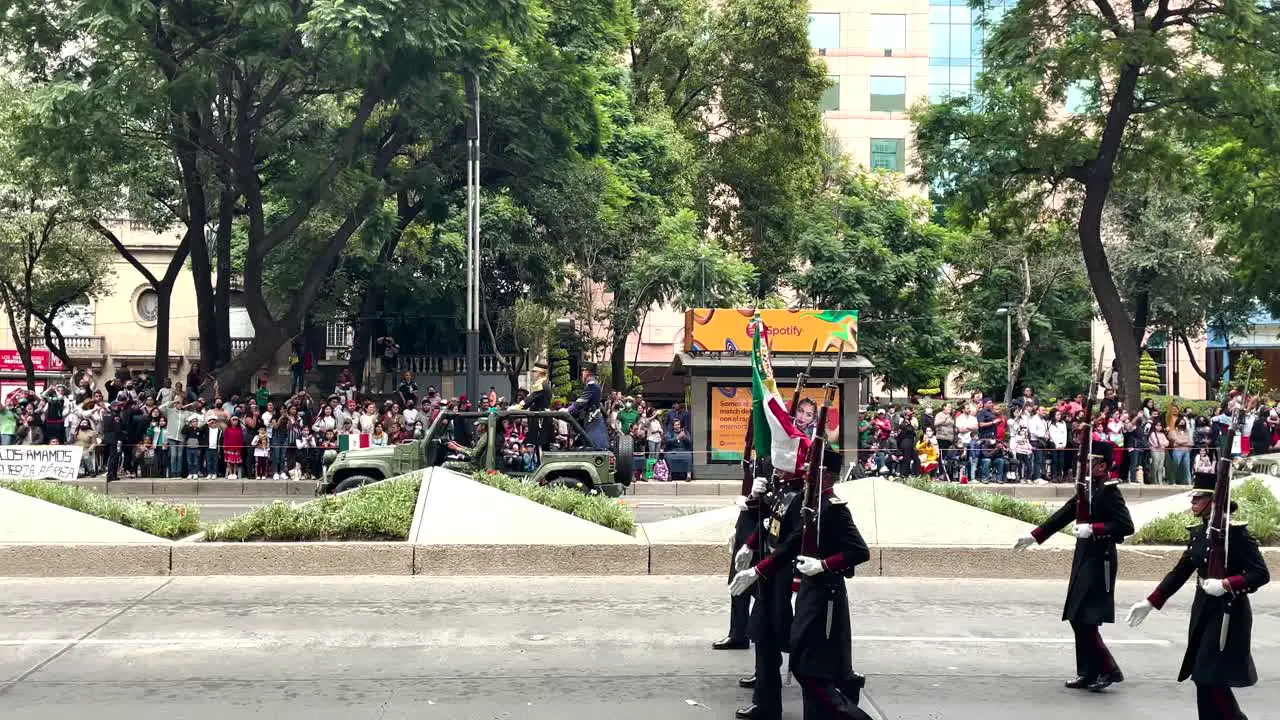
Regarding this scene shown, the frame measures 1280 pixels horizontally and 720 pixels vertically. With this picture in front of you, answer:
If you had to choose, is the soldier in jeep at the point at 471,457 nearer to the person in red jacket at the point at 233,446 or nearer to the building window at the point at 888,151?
the person in red jacket at the point at 233,446

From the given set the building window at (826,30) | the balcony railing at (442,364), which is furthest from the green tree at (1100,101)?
the building window at (826,30)

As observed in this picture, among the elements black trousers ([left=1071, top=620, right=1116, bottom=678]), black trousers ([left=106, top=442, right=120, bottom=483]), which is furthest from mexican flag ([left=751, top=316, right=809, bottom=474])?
black trousers ([left=106, top=442, right=120, bottom=483])

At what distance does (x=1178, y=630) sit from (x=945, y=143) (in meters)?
20.9

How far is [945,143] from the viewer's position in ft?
100

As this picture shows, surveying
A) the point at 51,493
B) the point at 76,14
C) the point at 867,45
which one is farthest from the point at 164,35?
the point at 867,45

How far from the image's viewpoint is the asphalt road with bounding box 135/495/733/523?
63.8ft

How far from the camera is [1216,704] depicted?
297 inches

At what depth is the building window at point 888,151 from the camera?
65.4 metres

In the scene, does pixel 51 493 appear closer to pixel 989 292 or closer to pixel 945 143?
pixel 945 143

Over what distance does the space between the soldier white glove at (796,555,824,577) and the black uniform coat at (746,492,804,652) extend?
282mm

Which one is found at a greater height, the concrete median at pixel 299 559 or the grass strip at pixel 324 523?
the grass strip at pixel 324 523

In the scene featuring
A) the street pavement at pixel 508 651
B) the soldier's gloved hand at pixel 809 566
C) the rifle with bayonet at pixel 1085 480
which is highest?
the rifle with bayonet at pixel 1085 480

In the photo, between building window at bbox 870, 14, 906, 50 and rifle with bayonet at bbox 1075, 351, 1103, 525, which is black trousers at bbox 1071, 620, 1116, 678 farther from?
building window at bbox 870, 14, 906, 50

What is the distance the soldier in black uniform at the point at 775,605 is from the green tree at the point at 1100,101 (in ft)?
71.0
